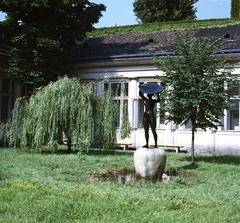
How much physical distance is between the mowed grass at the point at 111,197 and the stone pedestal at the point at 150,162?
70 centimetres

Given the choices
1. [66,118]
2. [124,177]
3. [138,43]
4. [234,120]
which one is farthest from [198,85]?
[138,43]

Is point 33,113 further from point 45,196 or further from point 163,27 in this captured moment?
point 163,27

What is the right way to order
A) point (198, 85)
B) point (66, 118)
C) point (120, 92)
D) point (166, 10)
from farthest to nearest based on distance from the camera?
point (166, 10) → point (120, 92) → point (66, 118) → point (198, 85)

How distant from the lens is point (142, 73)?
53.0 feet

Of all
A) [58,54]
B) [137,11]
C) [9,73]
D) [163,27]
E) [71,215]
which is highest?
[137,11]

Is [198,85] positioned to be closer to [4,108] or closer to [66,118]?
[66,118]

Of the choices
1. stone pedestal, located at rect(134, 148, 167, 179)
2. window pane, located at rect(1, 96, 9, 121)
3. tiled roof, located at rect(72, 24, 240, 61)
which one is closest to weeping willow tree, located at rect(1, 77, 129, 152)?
window pane, located at rect(1, 96, 9, 121)

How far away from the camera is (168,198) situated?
18.8ft

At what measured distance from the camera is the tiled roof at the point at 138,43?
1652 centimetres

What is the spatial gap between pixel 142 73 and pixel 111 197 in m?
11.1

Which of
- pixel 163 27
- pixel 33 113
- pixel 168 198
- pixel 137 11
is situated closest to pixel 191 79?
pixel 168 198

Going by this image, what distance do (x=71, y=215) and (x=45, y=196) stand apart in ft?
3.85

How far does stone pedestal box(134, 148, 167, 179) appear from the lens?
827 cm

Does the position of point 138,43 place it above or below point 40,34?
above
